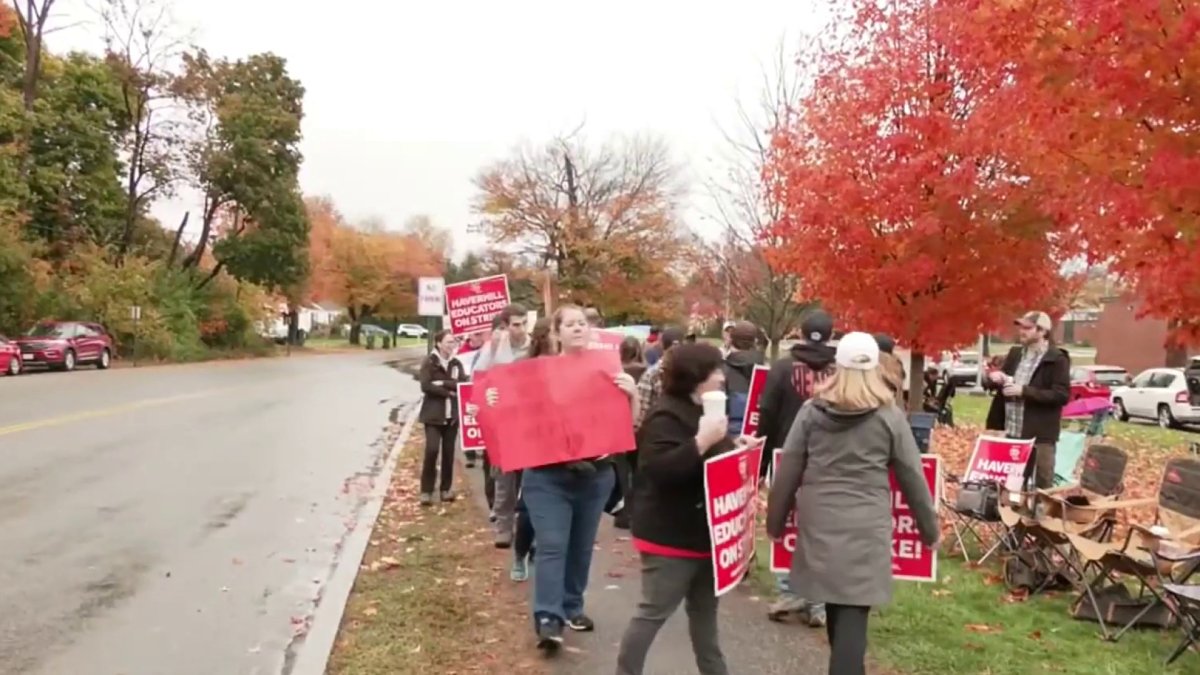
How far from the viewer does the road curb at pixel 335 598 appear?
5.79 m

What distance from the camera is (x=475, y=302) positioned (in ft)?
44.0

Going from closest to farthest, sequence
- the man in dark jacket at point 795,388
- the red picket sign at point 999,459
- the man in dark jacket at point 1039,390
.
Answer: the man in dark jacket at point 795,388 < the red picket sign at point 999,459 < the man in dark jacket at point 1039,390

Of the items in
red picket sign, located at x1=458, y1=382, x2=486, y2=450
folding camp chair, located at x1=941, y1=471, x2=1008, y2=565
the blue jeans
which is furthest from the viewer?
red picket sign, located at x1=458, y1=382, x2=486, y2=450

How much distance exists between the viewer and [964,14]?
998 cm

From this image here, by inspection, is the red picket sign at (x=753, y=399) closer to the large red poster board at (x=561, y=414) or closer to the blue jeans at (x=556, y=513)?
→ the blue jeans at (x=556, y=513)

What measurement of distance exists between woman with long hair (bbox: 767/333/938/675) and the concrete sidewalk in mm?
1292

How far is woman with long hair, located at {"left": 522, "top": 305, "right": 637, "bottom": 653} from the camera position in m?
5.75

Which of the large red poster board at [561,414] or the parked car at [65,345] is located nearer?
the large red poster board at [561,414]

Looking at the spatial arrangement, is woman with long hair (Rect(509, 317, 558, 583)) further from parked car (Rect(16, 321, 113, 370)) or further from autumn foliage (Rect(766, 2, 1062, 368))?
parked car (Rect(16, 321, 113, 370))

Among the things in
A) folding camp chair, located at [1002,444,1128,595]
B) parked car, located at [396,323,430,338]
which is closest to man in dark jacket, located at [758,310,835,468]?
folding camp chair, located at [1002,444,1128,595]

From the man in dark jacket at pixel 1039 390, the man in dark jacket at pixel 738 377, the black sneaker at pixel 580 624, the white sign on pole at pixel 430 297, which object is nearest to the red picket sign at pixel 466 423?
the man in dark jacket at pixel 738 377

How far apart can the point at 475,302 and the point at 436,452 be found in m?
3.06

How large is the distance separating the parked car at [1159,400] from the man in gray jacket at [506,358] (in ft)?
86.6

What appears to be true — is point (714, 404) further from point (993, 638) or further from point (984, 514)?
point (984, 514)
